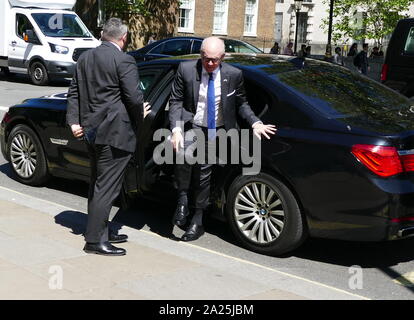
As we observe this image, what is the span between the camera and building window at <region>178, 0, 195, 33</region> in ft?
127

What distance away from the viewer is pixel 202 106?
5.82 m

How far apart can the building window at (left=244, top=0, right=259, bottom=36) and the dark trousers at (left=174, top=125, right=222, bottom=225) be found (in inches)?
1445

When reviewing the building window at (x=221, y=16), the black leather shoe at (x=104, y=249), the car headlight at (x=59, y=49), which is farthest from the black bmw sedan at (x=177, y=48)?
the building window at (x=221, y=16)

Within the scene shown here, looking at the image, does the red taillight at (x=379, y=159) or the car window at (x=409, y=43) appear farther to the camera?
the car window at (x=409, y=43)

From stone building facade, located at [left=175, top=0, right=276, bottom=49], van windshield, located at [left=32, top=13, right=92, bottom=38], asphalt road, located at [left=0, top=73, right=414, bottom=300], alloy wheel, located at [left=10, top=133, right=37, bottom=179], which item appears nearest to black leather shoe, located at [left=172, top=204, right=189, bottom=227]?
asphalt road, located at [left=0, top=73, right=414, bottom=300]

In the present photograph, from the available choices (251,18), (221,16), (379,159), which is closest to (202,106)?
(379,159)

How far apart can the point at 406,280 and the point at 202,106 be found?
2076mm

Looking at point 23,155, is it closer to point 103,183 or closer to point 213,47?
point 103,183

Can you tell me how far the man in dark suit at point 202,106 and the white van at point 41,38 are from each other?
590 inches

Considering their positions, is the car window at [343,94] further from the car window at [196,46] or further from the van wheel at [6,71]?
the van wheel at [6,71]

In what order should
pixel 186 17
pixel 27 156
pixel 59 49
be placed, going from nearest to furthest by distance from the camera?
1. pixel 27 156
2. pixel 59 49
3. pixel 186 17

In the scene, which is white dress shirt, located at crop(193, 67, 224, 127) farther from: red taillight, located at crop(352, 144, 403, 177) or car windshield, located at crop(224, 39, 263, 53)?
car windshield, located at crop(224, 39, 263, 53)

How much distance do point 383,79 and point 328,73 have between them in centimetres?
600

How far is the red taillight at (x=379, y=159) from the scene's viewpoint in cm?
509
